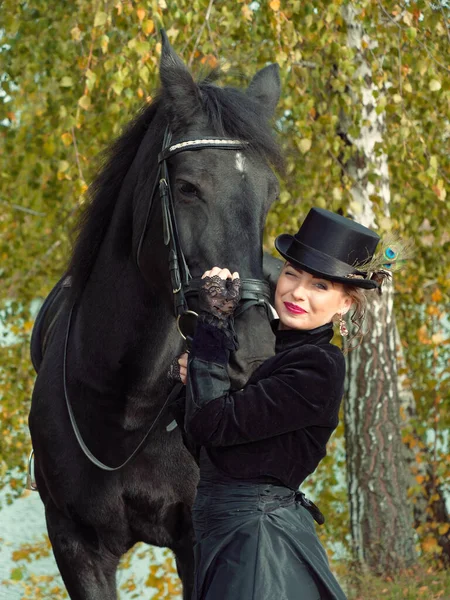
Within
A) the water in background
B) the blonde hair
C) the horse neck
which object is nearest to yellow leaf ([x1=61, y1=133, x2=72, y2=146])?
the horse neck

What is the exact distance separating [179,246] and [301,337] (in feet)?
1.73

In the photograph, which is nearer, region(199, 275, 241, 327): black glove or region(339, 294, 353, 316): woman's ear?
region(199, 275, 241, 327): black glove

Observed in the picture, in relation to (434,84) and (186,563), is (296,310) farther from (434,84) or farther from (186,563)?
(434,84)

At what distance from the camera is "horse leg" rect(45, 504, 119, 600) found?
3244 mm

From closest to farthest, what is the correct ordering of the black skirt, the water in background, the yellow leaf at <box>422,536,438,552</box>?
the black skirt < the yellow leaf at <box>422,536,438,552</box> < the water in background

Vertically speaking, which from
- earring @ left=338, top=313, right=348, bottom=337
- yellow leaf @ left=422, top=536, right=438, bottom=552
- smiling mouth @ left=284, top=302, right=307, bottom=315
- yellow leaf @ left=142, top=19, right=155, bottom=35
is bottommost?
yellow leaf @ left=422, top=536, right=438, bottom=552

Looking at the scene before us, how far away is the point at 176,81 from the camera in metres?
2.86

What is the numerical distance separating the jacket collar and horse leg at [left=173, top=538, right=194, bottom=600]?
1235mm

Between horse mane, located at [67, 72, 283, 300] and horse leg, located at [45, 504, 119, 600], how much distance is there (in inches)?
34.0

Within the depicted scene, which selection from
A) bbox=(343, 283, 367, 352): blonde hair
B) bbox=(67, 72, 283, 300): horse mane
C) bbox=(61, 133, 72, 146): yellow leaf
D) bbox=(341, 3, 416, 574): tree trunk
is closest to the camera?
bbox=(343, 283, 367, 352): blonde hair

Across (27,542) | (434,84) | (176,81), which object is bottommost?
(27,542)

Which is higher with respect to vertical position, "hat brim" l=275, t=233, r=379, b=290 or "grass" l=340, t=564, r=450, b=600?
"hat brim" l=275, t=233, r=379, b=290

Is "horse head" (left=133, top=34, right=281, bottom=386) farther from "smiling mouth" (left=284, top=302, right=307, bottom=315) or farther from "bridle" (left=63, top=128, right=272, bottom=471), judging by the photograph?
"smiling mouth" (left=284, top=302, right=307, bottom=315)

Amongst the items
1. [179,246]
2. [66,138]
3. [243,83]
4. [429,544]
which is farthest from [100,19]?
[429,544]
